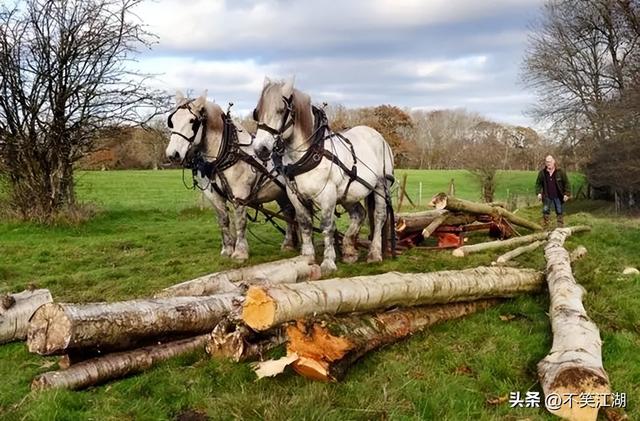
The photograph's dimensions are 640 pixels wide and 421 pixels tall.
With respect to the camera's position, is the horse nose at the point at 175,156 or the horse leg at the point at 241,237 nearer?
the horse nose at the point at 175,156

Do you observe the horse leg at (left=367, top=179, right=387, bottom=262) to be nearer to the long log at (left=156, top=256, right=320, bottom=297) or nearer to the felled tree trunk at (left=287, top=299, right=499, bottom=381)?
the long log at (left=156, top=256, right=320, bottom=297)

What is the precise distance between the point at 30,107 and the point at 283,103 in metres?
10.5

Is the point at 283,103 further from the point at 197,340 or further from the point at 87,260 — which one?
the point at 87,260

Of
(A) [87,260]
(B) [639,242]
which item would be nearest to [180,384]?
(A) [87,260]

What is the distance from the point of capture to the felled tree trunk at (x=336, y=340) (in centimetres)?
432

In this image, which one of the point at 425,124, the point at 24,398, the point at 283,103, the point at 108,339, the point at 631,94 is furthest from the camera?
the point at 425,124

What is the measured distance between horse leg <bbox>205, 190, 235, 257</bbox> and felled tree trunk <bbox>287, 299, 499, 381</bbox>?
4.97 m

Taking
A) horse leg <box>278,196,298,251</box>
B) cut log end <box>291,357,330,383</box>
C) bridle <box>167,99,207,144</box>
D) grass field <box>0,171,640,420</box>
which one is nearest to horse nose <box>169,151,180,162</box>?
bridle <box>167,99,207,144</box>

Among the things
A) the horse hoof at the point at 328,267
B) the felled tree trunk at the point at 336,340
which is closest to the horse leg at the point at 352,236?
the horse hoof at the point at 328,267

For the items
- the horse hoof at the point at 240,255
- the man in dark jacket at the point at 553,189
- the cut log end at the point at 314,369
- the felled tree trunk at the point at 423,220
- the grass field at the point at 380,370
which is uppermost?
the man in dark jacket at the point at 553,189

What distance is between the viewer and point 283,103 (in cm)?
762

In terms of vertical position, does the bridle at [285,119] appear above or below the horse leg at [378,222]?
above

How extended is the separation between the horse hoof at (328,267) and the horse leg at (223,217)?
2.24 m

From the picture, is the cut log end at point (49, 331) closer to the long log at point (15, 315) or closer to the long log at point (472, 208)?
the long log at point (15, 315)
